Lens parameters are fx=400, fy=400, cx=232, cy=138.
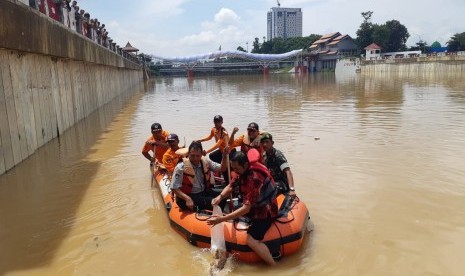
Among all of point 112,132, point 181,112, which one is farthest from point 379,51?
point 112,132

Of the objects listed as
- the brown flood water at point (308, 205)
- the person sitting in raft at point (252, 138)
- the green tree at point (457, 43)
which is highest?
the green tree at point (457, 43)

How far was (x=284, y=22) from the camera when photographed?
587 feet

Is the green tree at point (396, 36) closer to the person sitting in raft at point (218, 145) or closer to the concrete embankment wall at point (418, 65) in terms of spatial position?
the concrete embankment wall at point (418, 65)

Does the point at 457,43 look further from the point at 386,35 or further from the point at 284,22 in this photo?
the point at 284,22

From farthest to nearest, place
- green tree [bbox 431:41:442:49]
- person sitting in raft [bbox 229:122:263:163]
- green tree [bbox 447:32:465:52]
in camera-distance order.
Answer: green tree [bbox 431:41:442:49], green tree [bbox 447:32:465:52], person sitting in raft [bbox 229:122:263:163]

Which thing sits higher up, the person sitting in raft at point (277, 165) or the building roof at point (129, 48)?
the building roof at point (129, 48)

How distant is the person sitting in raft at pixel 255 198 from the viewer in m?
4.57

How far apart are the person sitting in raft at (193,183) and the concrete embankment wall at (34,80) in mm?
4882

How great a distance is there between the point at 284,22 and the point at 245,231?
183 m

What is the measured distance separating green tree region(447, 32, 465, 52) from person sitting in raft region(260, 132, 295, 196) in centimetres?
7987

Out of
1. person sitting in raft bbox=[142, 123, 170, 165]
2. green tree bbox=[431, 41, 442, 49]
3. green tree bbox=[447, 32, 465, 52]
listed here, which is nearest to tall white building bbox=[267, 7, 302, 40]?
green tree bbox=[431, 41, 442, 49]

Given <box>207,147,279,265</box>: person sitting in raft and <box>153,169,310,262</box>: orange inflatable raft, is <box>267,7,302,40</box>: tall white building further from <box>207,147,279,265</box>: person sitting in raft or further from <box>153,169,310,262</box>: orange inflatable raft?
<box>207,147,279,265</box>: person sitting in raft

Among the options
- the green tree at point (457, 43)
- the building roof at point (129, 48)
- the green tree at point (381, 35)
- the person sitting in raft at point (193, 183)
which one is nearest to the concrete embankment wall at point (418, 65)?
the green tree at point (381, 35)

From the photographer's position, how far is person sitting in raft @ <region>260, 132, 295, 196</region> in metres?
6.22
